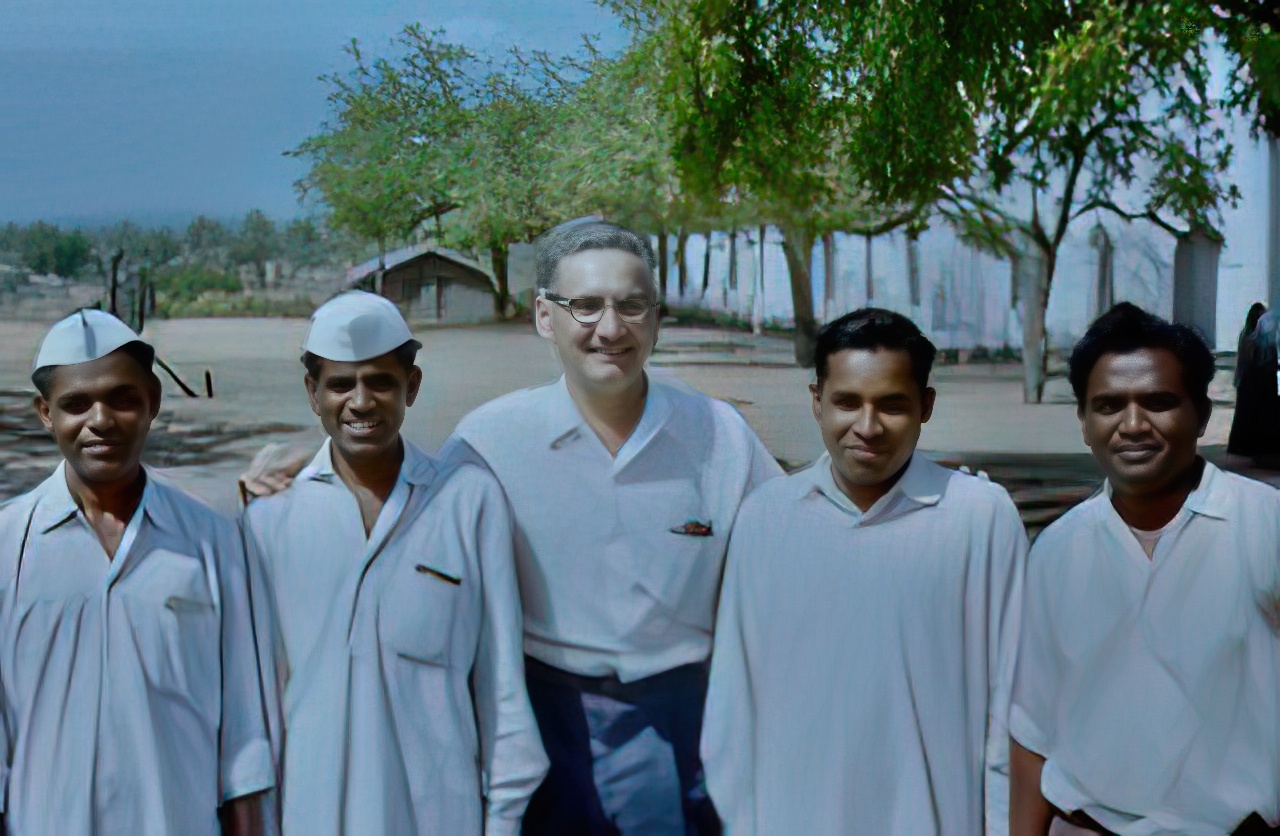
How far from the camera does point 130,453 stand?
88.0 inches

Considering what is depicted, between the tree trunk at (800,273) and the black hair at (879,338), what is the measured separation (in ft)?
6.20

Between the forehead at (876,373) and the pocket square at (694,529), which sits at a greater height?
the forehead at (876,373)

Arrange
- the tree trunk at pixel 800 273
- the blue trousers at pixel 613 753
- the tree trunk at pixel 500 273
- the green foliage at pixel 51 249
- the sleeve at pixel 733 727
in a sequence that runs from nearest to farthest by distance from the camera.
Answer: the sleeve at pixel 733 727, the blue trousers at pixel 613 753, the green foliage at pixel 51 249, the tree trunk at pixel 500 273, the tree trunk at pixel 800 273

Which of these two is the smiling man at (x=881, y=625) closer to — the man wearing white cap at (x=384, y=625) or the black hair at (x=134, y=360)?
the man wearing white cap at (x=384, y=625)

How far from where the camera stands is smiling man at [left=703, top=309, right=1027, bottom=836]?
224cm

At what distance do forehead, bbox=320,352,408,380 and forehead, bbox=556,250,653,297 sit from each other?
0.33m

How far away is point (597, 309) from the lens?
237cm

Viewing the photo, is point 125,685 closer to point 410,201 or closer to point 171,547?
point 171,547

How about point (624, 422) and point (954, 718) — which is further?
point (624, 422)

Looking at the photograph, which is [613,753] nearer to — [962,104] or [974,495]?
[974,495]

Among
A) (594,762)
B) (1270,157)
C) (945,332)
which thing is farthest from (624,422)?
(1270,157)

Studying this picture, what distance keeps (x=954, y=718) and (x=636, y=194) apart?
7.17 ft

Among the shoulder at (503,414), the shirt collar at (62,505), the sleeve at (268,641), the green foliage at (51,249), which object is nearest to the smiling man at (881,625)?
the shoulder at (503,414)

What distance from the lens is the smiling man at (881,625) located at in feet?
7.35
